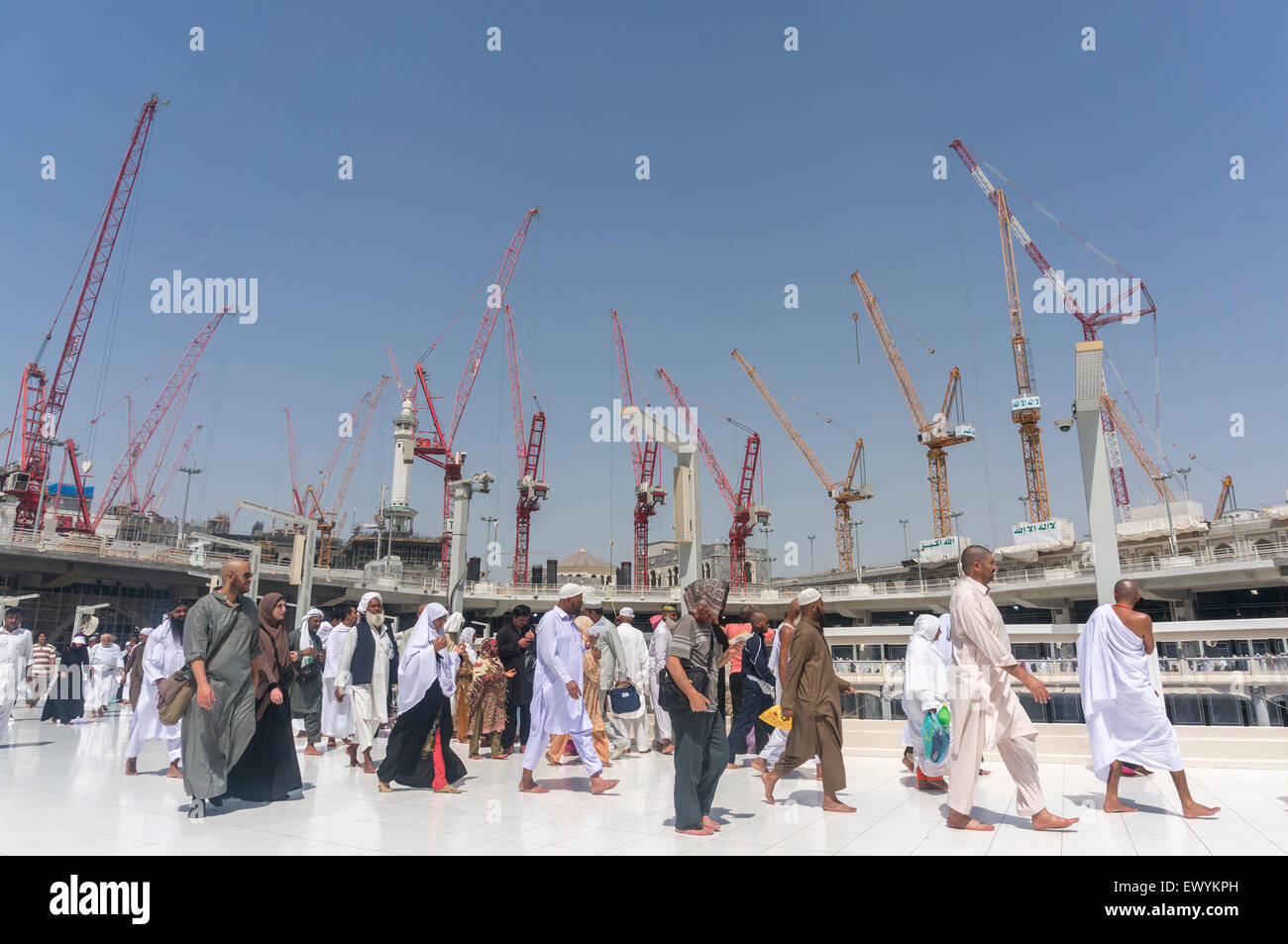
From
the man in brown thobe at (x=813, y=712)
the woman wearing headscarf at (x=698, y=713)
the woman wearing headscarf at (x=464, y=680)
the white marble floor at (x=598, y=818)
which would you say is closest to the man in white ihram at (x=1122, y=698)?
the white marble floor at (x=598, y=818)

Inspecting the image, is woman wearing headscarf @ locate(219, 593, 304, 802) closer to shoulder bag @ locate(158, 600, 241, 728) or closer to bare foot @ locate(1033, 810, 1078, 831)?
shoulder bag @ locate(158, 600, 241, 728)

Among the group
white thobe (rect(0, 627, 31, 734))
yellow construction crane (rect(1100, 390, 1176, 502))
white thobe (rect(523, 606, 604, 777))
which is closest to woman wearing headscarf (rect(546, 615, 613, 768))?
white thobe (rect(523, 606, 604, 777))

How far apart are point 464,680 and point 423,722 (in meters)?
2.61

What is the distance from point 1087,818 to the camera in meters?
4.70

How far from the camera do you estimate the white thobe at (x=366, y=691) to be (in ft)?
23.3

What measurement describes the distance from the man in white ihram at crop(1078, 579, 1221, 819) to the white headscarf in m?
4.85

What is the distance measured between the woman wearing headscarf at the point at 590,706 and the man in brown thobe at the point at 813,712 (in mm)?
2496

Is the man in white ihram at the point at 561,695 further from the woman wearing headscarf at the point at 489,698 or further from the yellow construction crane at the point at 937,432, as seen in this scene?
the yellow construction crane at the point at 937,432

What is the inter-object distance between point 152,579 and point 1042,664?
4321 centimetres

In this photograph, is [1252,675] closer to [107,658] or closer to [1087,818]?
[1087,818]

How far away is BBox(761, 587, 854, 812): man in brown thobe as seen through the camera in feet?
16.8

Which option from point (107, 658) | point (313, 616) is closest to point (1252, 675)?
point (313, 616)

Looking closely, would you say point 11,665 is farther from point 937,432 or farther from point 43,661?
point 937,432
